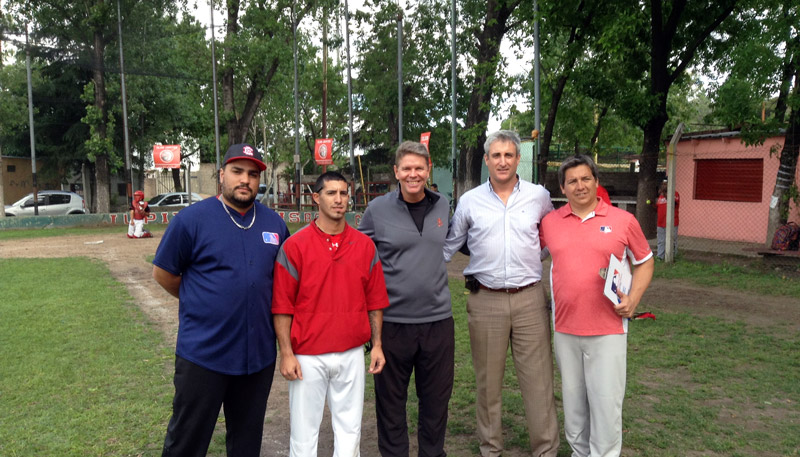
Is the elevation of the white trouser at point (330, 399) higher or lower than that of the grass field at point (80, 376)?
higher

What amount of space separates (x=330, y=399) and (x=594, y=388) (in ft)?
5.10

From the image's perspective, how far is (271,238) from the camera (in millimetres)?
3422

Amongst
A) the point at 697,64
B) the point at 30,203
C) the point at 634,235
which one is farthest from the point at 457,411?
the point at 30,203

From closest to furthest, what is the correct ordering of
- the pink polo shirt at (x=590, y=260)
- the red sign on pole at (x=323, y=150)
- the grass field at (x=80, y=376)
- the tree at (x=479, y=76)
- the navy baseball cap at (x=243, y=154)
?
the navy baseball cap at (x=243, y=154), the pink polo shirt at (x=590, y=260), the grass field at (x=80, y=376), the tree at (x=479, y=76), the red sign on pole at (x=323, y=150)

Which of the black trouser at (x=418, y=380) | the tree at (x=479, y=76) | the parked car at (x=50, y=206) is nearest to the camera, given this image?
the black trouser at (x=418, y=380)

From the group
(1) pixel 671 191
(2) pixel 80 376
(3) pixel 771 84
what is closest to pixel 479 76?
(1) pixel 671 191

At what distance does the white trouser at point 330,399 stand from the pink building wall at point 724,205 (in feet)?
48.4

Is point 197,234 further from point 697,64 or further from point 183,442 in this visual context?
point 697,64

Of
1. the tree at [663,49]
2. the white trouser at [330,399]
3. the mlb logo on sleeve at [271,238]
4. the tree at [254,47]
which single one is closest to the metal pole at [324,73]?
the tree at [254,47]

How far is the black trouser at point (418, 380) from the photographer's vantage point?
380 cm

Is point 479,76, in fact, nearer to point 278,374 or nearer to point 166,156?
point 166,156

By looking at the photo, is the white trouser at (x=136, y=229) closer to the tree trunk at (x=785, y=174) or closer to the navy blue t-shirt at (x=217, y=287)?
the tree trunk at (x=785, y=174)

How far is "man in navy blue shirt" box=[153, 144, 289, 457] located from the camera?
3240 mm

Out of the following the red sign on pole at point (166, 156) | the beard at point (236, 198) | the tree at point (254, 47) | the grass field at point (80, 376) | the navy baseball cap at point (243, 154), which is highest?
the tree at point (254, 47)
